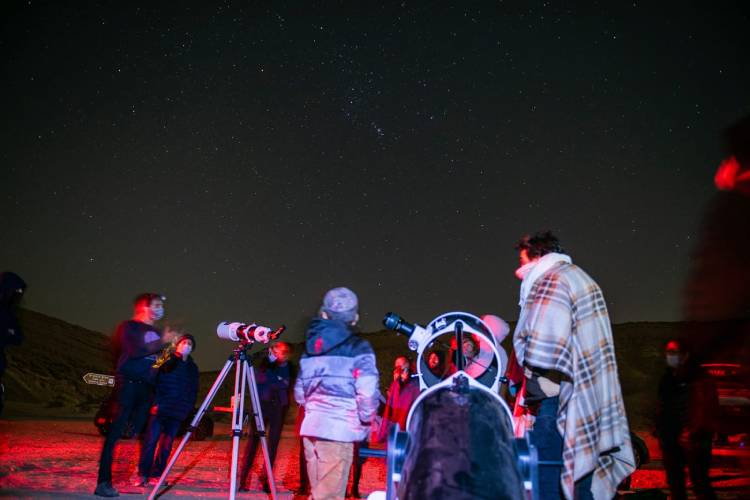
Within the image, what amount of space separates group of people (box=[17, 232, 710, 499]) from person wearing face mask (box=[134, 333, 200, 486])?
0.05 ft

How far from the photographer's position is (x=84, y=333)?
6078 centimetres

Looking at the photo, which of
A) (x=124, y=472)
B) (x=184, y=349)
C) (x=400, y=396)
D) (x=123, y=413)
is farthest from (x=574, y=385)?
(x=124, y=472)

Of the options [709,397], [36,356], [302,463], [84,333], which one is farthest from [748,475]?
[84,333]

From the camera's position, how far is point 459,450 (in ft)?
6.22

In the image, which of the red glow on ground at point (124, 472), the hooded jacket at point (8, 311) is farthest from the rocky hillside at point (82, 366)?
the hooded jacket at point (8, 311)

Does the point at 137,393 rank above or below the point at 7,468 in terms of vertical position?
above

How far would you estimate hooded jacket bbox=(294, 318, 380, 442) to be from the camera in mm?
4418

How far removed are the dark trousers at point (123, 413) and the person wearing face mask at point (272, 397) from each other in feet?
4.69

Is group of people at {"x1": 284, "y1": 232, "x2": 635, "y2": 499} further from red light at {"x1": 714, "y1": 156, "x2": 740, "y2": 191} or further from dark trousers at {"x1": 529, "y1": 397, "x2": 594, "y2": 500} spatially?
red light at {"x1": 714, "y1": 156, "x2": 740, "y2": 191}

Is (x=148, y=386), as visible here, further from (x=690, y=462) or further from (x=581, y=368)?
(x=690, y=462)

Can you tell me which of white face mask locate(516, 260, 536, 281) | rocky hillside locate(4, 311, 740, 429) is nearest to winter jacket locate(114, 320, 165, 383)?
white face mask locate(516, 260, 536, 281)

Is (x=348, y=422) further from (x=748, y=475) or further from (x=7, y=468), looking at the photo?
(x=748, y=475)

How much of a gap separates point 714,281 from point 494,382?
39.4 ft

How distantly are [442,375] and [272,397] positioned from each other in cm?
462
